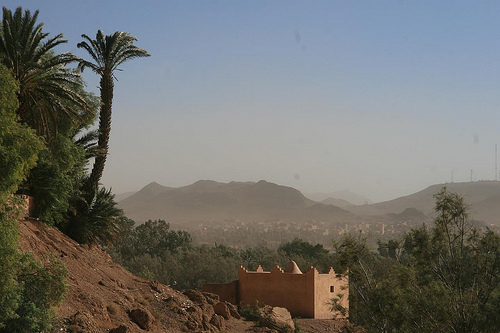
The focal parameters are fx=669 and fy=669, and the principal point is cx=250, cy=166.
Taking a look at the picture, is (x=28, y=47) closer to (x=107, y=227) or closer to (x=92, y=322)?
(x=107, y=227)

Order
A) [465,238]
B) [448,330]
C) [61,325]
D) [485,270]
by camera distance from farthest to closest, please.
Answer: [465,238] < [485,270] < [448,330] < [61,325]

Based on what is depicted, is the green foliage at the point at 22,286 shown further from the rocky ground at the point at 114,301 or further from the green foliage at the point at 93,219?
the green foliage at the point at 93,219

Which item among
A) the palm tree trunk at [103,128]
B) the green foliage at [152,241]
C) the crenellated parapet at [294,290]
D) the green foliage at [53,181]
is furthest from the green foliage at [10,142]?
the green foliage at [152,241]

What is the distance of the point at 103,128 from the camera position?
87.5ft

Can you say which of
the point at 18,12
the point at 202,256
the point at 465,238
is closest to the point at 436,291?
the point at 465,238

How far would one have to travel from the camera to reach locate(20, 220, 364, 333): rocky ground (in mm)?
19156

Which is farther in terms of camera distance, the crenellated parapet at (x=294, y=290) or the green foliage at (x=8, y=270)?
the crenellated parapet at (x=294, y=290)

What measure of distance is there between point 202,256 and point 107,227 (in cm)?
3321

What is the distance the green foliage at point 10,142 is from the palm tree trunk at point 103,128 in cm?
869

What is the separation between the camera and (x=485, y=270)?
20.8 m

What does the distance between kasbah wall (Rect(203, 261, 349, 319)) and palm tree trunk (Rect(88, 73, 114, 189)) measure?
8.42 metres

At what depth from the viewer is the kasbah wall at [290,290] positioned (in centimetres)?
2967

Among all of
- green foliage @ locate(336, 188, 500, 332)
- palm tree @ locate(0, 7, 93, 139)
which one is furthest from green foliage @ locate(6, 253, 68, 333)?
green foliage @ locate(336, 188, 500, 332)

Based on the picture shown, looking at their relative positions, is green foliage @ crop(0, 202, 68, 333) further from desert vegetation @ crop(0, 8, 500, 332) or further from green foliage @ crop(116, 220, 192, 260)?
green foliage @ crop(116, 220, 192, 260)
